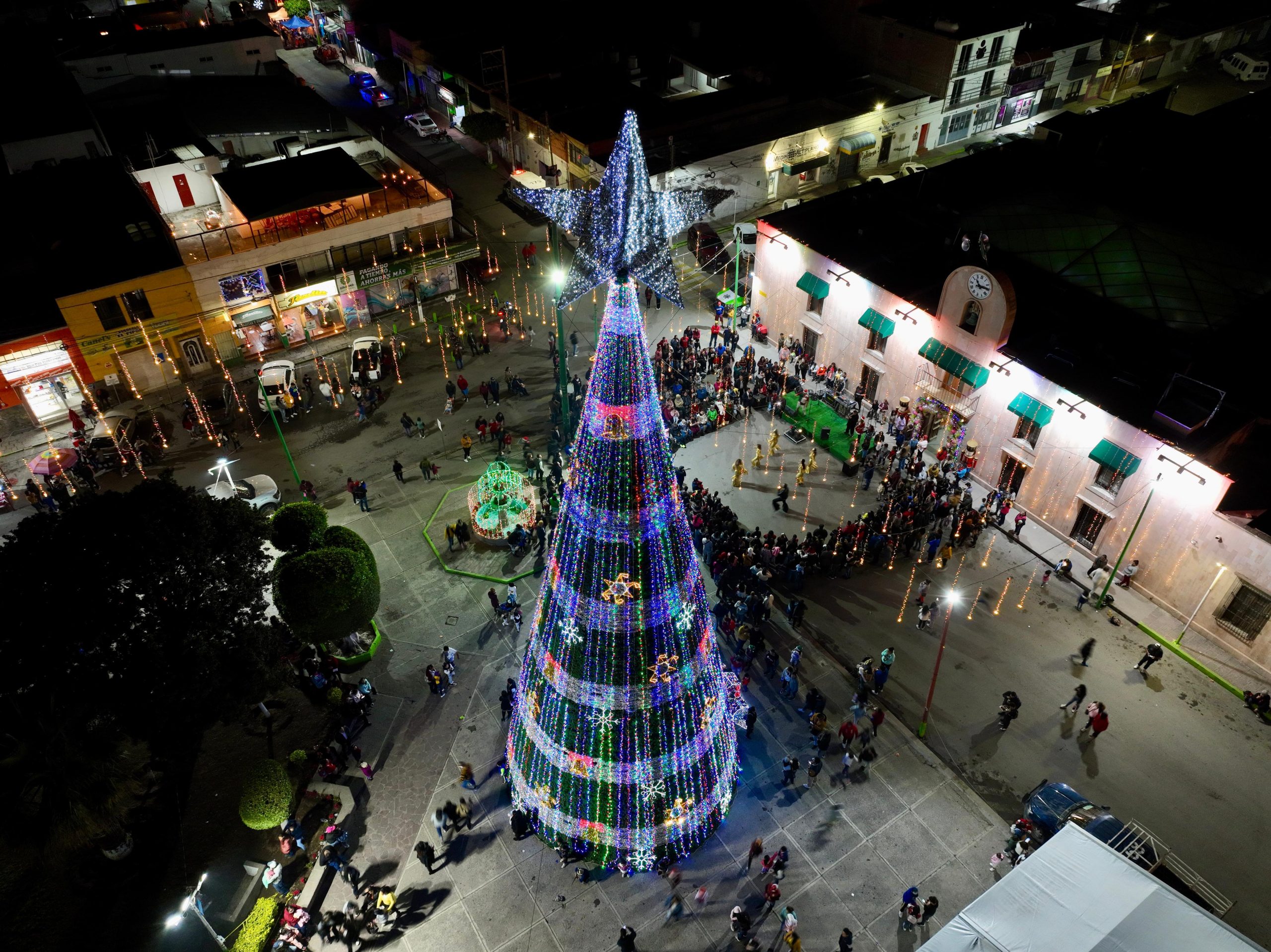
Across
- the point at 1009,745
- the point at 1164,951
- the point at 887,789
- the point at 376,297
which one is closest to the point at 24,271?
the point at 376,297

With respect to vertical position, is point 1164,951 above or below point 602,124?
below

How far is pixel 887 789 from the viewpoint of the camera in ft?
75.2

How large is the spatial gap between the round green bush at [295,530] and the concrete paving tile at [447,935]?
35.4ft

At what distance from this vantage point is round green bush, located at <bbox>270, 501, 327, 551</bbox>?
2401 centimetres

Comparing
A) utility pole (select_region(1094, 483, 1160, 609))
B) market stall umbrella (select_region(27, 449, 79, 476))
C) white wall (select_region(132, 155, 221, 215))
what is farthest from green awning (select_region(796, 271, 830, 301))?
market stall umbrella (select_region(27, 449, 79, 476))

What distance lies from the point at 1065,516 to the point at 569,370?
22545mm

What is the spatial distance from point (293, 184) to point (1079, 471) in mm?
37036

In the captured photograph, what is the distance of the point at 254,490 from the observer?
3083 cm

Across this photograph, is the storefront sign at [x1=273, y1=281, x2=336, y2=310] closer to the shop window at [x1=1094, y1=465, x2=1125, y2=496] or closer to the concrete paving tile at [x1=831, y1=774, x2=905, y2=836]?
the concrete paving tile at [x1=831, y1=774, x2=905, y2=836]

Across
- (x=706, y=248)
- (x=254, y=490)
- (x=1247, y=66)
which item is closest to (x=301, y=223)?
(x=254, y=490)

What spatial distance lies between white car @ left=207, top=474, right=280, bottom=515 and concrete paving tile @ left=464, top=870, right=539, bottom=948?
16.4 m

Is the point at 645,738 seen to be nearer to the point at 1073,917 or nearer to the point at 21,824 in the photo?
the point at 1073,917

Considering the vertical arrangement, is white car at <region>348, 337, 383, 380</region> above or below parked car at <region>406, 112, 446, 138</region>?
below

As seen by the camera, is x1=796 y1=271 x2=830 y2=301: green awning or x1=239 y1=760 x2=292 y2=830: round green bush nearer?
x1=239 y1=760 x2=292 y2=830: round green bush
